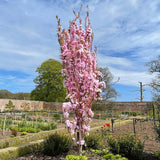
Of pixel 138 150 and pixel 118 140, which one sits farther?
pixel 118 140

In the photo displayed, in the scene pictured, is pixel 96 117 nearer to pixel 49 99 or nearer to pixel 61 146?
pixel 61 146

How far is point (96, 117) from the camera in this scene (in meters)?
12.3

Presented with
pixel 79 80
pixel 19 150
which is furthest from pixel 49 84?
pixel 79 80

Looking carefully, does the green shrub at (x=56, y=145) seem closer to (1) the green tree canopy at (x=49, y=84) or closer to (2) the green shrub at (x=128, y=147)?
(2) the green shrub at (x=128, y=147)

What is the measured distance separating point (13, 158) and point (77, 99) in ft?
7.46

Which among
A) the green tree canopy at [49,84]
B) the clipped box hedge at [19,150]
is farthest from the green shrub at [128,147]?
the green tree canopy at [49,84]

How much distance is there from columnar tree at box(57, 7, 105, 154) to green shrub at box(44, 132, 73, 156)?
2.46 ft

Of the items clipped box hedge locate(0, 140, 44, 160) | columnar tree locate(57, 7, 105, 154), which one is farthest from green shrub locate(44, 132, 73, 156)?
columnar tree locate(57, 7, 105, 154)

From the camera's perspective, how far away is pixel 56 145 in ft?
13.9

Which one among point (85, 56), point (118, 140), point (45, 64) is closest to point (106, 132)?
point (118, 140)

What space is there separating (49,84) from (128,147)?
21565mm

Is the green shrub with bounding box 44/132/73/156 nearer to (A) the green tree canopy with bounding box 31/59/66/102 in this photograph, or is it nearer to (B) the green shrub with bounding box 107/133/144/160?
(B) the green shrub with bounding box 107/133/144/160

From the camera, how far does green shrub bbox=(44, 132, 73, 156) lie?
412 cm

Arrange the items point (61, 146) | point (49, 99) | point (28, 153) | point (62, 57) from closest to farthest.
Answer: point (62, 57) < point (61, 146) < point (28, 153) < point (49, 99)
